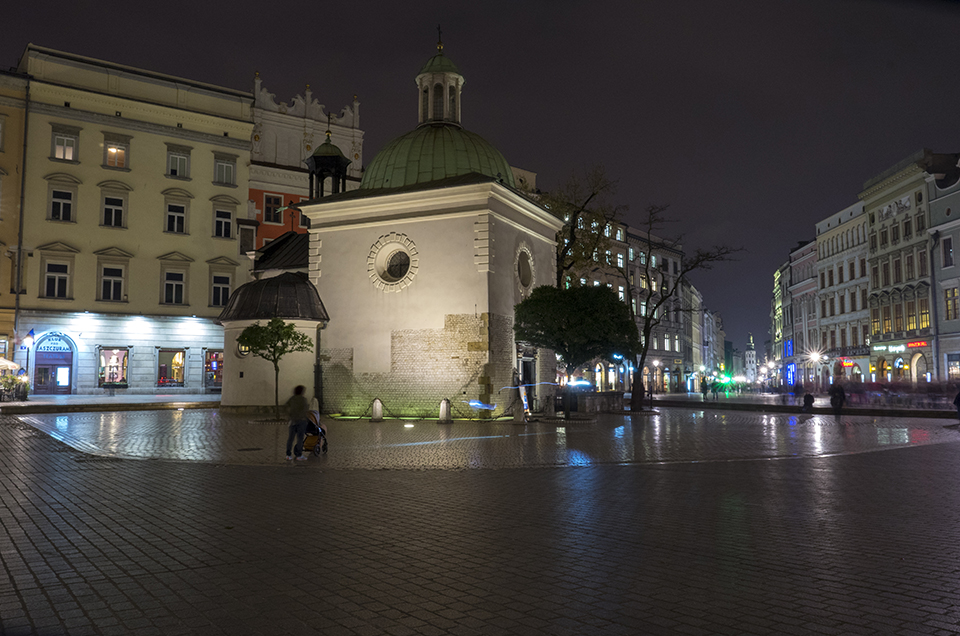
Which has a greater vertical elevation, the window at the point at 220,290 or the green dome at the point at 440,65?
the green dome at the point at 440,65

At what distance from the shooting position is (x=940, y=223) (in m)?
54.1

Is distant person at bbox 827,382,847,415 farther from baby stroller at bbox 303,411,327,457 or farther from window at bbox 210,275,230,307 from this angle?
window at bbox 210,275,230,307

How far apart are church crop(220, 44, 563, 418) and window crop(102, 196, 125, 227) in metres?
18.2

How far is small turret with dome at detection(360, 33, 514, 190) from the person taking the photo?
32.2 meters

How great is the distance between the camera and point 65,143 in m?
44.3

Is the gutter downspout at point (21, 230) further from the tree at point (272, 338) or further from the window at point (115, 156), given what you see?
the tree at point (272, 338)

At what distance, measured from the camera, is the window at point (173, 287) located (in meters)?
47.1

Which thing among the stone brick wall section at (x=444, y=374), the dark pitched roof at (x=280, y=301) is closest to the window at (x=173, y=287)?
the dark pitched roof at (x=280, y=301)

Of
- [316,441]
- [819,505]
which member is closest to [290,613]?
[819,505]

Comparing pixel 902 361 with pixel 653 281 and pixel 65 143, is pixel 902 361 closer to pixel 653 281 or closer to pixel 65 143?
pixel 653 281

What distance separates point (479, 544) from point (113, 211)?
4592 cm

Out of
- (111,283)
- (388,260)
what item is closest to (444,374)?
(388,260)

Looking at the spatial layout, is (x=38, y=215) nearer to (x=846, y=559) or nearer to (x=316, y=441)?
(x=316, y=441)

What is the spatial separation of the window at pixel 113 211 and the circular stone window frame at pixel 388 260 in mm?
23264
